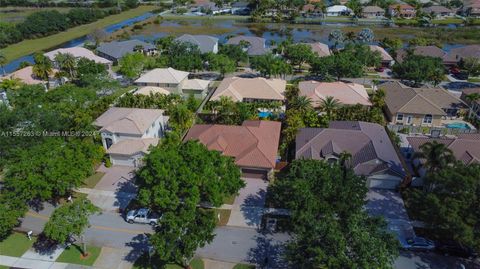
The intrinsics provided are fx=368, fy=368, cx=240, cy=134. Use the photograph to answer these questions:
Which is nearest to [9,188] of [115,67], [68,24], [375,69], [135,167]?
[135,167]

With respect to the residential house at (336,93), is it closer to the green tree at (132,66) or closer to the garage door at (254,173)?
the garage door at (254,173)

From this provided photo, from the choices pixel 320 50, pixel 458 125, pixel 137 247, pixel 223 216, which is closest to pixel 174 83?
pixel 223 216

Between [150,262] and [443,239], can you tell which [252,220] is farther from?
[443,239]

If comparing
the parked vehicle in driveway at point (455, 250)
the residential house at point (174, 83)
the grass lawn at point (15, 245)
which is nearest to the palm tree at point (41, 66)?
the residential house at point (174, 83)

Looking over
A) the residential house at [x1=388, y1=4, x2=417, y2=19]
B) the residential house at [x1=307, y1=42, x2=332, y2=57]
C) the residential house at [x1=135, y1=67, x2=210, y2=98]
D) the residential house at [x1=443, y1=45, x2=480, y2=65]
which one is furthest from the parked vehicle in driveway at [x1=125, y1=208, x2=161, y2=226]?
the residential house at [x1=388, y1=4, x2=417, y2=19]

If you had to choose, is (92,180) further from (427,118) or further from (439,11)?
(439,11)
